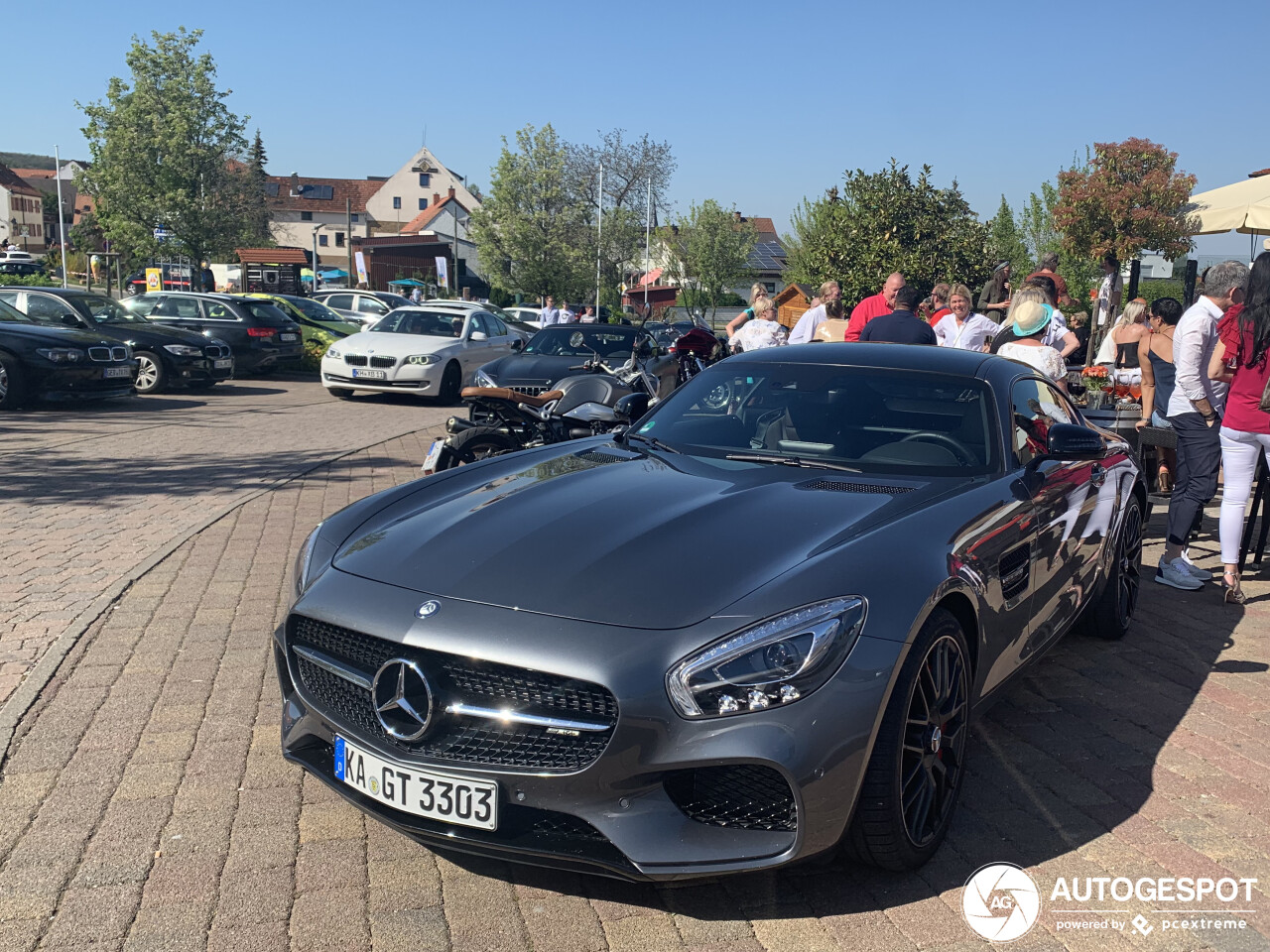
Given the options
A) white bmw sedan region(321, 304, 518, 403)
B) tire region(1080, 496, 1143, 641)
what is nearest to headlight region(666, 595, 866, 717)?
tire region(1080, 496, 1143, 641)

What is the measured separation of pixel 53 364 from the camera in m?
14.3

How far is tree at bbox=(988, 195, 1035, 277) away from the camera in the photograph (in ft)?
129

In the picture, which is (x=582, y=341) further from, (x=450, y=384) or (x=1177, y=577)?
(x=1177, y=577)

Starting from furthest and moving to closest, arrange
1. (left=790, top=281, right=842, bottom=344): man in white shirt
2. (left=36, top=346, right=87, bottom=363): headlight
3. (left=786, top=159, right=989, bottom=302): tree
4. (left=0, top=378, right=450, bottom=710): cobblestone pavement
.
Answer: (left=786, top=159, right=989, bottom=302): tree → (left=36, top=346, right=87, bottom=363): headlight → (left=790, top=281, right=842, bottom=344): man in white shirt → (left=0, top=378, right=450, bottom=710): cobblestone pavement

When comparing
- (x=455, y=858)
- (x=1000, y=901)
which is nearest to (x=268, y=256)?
(x=455, y=858)

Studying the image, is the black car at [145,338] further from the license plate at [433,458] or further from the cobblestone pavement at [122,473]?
the license plate at [433,458]

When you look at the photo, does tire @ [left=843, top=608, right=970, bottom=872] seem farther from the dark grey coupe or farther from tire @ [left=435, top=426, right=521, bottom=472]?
tire @ [left=435, top=426, right=521, bottom=472]

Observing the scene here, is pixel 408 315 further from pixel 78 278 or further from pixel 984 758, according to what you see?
pixel 78 278

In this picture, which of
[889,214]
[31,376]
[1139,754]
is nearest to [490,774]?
[1139,754]

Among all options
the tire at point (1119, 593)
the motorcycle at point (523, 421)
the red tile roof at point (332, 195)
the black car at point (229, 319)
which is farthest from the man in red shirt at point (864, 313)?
the red tile roof at point (332, 195)

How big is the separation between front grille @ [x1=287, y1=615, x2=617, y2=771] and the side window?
2262 mm

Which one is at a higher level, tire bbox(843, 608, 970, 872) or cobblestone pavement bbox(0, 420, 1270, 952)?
tire bbox(843, 608, 970, 872)

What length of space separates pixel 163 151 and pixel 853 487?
40191 millimetres

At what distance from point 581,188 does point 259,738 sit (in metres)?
51.5
